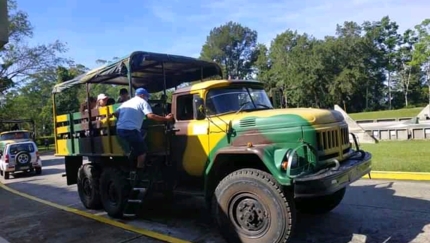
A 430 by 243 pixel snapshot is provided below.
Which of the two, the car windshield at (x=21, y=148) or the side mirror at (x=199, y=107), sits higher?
the side mirror at (x=199, y=107)

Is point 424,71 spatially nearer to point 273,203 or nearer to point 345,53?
point 345,53

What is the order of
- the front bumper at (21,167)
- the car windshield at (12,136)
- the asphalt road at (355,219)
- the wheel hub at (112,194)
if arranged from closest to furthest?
the asphalt road at (355,219)
the wheel hub at (112,194)
the front bumper at (21,167)
the car windshield at (12,136)

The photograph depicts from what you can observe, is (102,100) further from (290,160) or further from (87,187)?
(290,160)

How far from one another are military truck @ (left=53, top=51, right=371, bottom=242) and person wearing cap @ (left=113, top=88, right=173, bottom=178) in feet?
0.72

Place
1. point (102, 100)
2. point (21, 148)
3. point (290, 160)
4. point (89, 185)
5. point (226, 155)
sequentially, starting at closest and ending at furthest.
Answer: point (290, 160) < point (226, 155) < point (102, 100) < point (89, 185) < point (21, 148)

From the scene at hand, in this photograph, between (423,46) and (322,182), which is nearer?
(322,182)

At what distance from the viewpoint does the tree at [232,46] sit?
88688mm

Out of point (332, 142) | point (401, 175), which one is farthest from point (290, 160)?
point (401, 175)

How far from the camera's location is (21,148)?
17000mm

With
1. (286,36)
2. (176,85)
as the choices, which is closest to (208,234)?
(176,85)

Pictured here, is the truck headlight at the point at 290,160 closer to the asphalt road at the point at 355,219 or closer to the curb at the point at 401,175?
the asphalt road at the point at 355,219

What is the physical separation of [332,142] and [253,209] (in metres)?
1.43

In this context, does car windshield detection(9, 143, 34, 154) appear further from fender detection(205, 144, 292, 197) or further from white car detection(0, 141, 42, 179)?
fender detection(205, 144, 292, 197)

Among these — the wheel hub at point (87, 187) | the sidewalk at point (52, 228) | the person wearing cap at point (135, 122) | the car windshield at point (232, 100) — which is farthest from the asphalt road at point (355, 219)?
the car windshield at point (232, 100)
